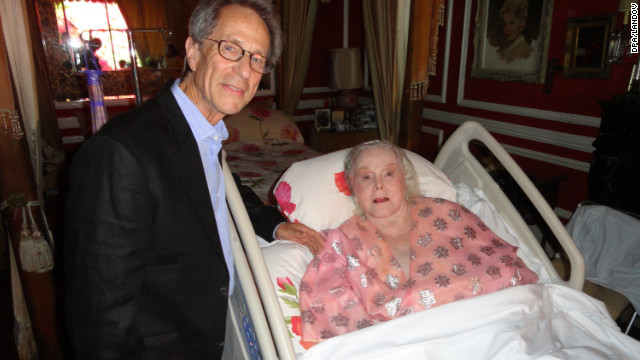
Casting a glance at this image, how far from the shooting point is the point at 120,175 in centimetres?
84

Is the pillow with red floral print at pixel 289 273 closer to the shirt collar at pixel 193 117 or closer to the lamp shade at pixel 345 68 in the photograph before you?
the shirt collar at pixel 193 117

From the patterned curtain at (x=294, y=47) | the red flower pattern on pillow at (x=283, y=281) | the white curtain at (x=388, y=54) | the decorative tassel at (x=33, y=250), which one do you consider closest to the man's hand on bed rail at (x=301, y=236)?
the red flower pattern on pillow at (x=283, y=281)

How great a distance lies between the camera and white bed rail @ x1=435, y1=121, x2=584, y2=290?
5.08 ft

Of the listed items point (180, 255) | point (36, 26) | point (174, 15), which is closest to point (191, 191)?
point (180, 255)

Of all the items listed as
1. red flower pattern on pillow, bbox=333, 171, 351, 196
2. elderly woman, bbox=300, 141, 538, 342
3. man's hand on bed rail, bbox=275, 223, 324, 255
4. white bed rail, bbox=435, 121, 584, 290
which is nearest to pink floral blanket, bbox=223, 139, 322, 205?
red flower pattern on pillow, bbox=333, 171, 351, 196

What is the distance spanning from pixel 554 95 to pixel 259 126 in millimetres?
2669

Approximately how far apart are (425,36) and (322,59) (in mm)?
3183

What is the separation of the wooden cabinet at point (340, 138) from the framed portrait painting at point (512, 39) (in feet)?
4.32

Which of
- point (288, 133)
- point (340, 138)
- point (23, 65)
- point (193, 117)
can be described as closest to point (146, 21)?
point (288, 133)

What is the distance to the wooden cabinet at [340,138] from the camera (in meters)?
4.36

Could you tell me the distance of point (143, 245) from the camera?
0.90 meters

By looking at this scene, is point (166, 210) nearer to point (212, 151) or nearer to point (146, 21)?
point (212, 151)

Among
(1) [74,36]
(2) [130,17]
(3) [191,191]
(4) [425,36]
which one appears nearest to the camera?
(3) [191,191]

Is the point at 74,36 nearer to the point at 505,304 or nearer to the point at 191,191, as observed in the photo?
the point at 191,191
